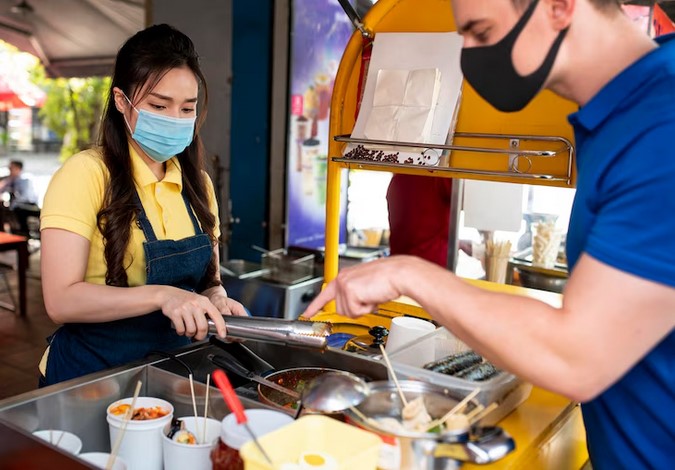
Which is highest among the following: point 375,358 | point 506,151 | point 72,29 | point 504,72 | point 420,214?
point 72,29

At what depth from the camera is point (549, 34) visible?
1062 mm

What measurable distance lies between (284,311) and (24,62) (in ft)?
19.1

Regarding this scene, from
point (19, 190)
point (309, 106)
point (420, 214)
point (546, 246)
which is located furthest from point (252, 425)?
point (19, 190)

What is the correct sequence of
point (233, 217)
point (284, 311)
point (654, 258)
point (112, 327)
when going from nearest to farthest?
point (654, 258) → point (112, 327) → point (284, 311) → point (233, 217)

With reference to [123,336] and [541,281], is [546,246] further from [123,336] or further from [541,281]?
[123,336]

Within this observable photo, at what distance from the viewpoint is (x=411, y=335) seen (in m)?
1.82

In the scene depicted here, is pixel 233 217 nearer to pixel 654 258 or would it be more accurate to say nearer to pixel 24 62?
pixel 24 62

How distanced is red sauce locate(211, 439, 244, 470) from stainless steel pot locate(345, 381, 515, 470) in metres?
0.23

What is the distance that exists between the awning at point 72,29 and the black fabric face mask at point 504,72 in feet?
17.2

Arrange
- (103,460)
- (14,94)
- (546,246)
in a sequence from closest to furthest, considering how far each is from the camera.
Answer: (103,460) → (546,246) → (14,94)

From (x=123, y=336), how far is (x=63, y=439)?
1.79 ft

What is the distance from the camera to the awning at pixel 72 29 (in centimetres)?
599

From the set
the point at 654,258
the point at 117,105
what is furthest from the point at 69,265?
the point at 654,258

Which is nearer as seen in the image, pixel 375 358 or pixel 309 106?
pixel 375 358
